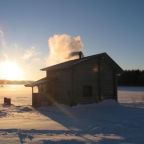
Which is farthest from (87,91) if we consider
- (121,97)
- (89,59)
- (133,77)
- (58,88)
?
(133,77)

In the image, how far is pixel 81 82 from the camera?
33812 mm

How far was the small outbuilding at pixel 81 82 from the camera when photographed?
110ft

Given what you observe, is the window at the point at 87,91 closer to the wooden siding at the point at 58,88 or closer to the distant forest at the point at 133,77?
the wooden siding at the point at 58,88

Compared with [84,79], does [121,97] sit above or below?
below

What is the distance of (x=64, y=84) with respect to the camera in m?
34.7

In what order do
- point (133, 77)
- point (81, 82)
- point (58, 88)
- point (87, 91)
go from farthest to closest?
point (133, 77)
point (58, 88)
point (87, 91)
point (81, 82)

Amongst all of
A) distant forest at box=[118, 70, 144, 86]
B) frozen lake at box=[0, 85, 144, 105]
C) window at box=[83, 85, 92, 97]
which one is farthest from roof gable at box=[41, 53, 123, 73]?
distant forest at box=[118, 70, 144, 86]

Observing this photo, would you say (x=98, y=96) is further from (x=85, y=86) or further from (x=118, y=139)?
(x=118, y=139)

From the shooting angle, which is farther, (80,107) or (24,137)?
(80,107)

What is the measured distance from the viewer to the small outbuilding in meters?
33.5

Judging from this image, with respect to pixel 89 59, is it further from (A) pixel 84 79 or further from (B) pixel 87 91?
(B) pixel 87 91

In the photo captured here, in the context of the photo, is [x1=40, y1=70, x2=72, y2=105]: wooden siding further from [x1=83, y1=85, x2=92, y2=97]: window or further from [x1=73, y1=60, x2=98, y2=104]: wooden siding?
[x1=83, y1=85, x2=92, y2=97]: window

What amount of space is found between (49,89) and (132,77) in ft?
193

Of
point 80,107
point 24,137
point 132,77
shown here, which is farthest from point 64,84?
point 132,77
